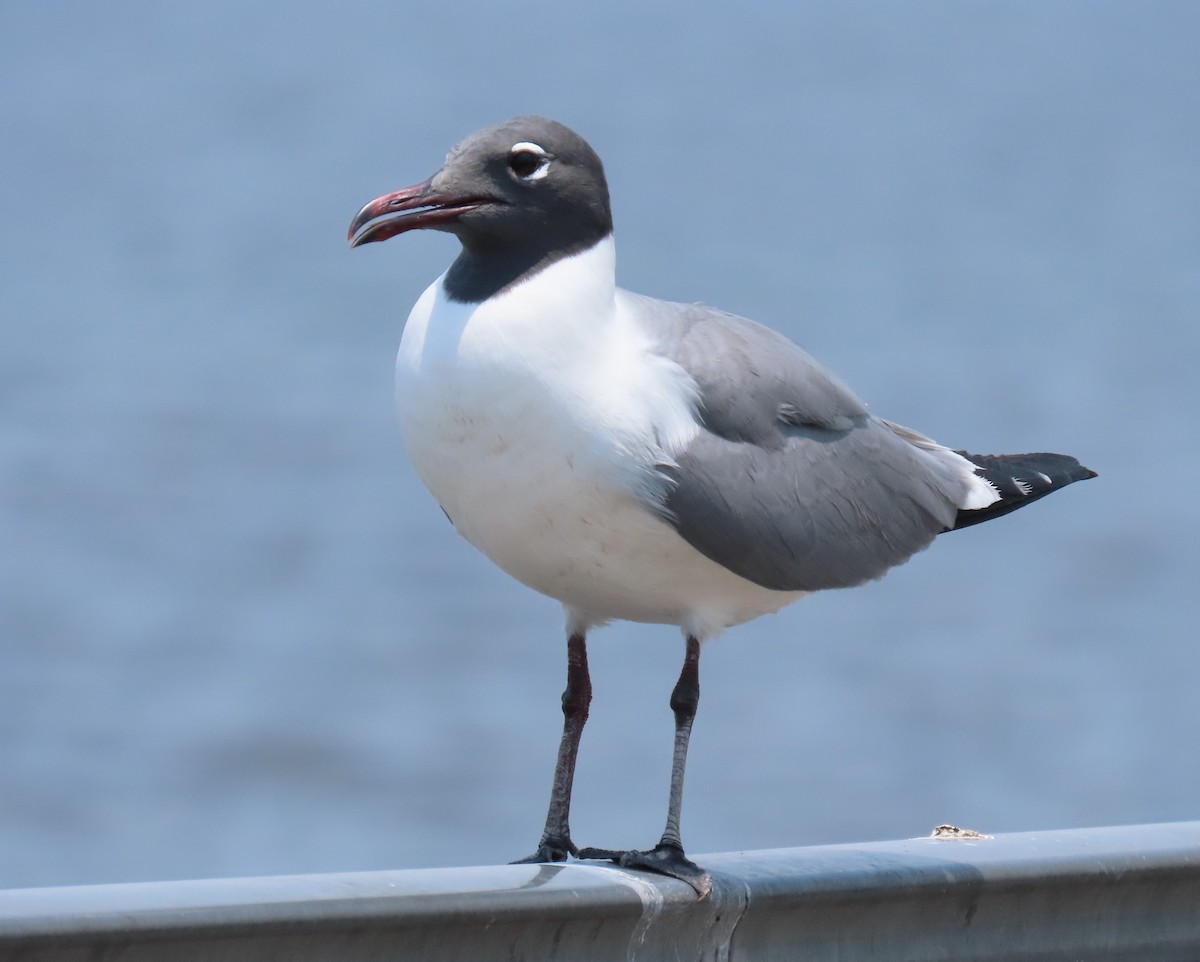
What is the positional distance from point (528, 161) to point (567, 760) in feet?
4.08

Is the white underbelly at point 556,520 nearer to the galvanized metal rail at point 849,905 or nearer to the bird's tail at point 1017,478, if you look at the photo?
the galvanized metal rail at point 849,905

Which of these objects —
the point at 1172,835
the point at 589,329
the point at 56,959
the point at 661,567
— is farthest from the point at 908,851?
the point at 56,959

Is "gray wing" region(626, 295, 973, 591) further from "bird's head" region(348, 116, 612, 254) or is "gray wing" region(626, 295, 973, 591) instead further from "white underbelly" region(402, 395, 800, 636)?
"bird's head" region(348, 116, 612, 254)

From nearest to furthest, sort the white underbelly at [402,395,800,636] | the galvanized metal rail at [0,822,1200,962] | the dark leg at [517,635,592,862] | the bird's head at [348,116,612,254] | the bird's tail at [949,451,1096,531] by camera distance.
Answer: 1. the galvanized metal rail at [0,822,1200,962]
2. the white underbelly at [402,395,800,636]
3. the bird's head at [348,116,612,254]
4. the dark leg at [517,635,592,862]
5. the bird's tail at [949,451,1096,531]

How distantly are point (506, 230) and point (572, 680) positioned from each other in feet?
3.39

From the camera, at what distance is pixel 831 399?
400cm

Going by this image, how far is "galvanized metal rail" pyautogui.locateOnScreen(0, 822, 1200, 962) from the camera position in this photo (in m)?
2.40

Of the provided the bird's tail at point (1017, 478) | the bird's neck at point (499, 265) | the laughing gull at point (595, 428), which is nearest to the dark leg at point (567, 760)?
the laughing gull at point (595, 428)

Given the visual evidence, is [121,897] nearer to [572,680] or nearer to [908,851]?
[908,851]

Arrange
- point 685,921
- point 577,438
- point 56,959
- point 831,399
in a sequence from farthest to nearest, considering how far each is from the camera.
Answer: point 831,399
point 577,438
point 685,921
point 56,959

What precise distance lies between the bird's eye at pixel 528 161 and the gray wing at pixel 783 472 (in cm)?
34

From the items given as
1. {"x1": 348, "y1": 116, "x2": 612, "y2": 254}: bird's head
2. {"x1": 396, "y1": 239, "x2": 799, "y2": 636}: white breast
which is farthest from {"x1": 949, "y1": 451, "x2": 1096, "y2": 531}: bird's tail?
{"x1": 348, "y1": 116, "x2": 612, "y2": 254}: bird's head

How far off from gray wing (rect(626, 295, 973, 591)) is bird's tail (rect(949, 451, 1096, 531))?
0.14 meters

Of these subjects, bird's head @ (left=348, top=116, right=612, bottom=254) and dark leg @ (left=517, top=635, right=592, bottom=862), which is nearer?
bird's head @ (left=348, top=116, right=612, bottom=254)
